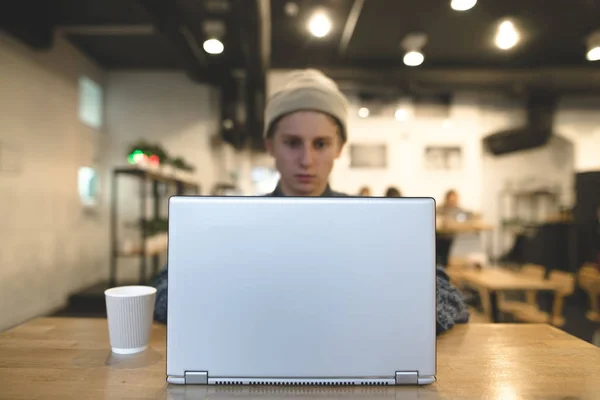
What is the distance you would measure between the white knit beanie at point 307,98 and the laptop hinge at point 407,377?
86 centimetres

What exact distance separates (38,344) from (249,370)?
1.75 feet

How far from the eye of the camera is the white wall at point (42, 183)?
3789 mm

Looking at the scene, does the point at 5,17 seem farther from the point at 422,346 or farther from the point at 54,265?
the point at 422,346

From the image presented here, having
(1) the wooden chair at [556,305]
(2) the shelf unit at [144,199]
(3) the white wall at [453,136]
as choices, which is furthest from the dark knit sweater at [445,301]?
(3) the white wall at [453,136]

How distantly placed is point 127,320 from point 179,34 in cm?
382

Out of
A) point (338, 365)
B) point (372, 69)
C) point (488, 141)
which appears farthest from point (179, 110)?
point (338, 365)

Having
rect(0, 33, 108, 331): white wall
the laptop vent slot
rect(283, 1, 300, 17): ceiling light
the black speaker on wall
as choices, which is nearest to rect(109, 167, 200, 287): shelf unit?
rect(0, 33, 108, 331): white wall

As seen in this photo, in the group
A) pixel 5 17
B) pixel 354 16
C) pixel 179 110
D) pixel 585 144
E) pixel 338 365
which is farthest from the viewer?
pixel 585 144

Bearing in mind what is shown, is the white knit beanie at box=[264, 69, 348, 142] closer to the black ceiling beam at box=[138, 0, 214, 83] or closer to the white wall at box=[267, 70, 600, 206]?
the black ceiling beam at box=[138, 0, 214, 83]

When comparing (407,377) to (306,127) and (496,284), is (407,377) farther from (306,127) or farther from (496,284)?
(496,284)

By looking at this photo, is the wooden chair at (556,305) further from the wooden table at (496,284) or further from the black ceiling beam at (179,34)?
the black ceiling beam at (179,34)

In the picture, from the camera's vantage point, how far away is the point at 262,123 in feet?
18.8

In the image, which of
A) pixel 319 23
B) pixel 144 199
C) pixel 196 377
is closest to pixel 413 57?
pixel 319 23

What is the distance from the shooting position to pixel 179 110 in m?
5.93
